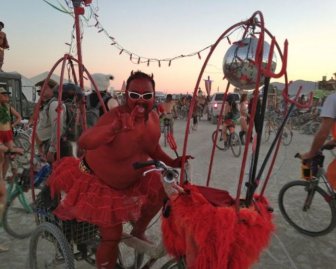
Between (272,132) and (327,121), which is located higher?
(327,121)

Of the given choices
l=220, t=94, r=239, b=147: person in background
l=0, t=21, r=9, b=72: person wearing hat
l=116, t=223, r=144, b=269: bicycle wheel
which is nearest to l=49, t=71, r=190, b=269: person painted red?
l=116, t=223, r=144, b=269: bicycle wheel

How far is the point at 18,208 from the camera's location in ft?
14.6

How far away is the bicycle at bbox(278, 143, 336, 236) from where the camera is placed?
4.35 m

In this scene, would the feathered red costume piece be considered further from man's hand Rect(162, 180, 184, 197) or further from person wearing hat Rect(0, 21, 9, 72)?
person wearing hat Rect(0, 21, 9, 72)

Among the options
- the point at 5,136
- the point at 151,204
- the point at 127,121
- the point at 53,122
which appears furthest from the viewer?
the point at 5,136

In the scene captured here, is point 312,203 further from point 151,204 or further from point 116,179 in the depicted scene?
point 116,179

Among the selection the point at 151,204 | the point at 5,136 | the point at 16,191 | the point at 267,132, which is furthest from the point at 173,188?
the point at 267,132

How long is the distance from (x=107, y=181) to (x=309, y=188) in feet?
9.59

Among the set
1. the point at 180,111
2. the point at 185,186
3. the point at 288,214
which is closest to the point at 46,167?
the point at 185,186

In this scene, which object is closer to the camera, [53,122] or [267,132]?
[53,122]

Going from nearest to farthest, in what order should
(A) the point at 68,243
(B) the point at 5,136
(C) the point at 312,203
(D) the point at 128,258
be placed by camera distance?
(A) the point at 68,243
(D) the point at 128,258
(C) the point at 312,203
(B) the point at 5,136

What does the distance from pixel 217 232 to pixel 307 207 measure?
10.2 feet

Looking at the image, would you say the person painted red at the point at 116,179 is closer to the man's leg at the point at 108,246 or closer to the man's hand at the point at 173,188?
the man's leg at the point at 108,246

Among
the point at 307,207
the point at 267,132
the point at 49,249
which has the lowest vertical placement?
the point at 267,132
